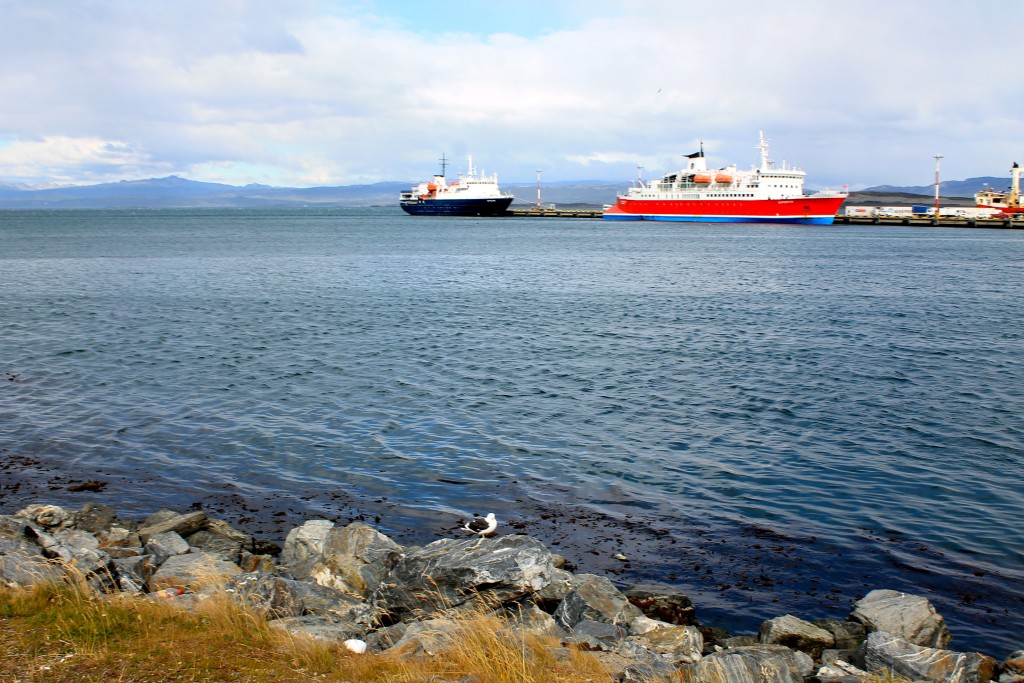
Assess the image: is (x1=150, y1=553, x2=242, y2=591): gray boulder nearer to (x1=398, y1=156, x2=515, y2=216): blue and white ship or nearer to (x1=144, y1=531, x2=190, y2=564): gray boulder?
(x1=144, y1=531, x2=190, y2=564): gray boulder

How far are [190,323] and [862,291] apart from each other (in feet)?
106

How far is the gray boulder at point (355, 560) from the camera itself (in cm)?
903

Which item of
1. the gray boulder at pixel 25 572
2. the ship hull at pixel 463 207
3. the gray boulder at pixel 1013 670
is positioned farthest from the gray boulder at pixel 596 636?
the ship hull at pixel 463 207

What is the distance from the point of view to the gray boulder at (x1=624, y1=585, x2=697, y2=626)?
8.58 m

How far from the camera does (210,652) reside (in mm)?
6180

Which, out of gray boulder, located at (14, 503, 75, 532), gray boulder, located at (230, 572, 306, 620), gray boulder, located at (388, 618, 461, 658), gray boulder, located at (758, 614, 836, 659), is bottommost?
gray boulder, located at (758, 614, 836, 659)

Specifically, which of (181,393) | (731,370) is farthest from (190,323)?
(731,370)

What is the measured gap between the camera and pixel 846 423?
1645cm

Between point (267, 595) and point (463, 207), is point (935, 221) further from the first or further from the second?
point (267, 595)

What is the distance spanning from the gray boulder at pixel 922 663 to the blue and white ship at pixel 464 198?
442ft

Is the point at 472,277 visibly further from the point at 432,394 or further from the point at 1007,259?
the point at 1007,259

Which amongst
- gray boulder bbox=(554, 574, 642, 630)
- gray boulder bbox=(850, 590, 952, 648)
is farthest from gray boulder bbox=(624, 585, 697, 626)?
gray boulder bbox=(850, 590, 952, 648)

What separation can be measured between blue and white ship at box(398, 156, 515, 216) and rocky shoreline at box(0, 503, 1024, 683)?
132 m

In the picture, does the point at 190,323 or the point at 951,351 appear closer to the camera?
the point at 951,351
